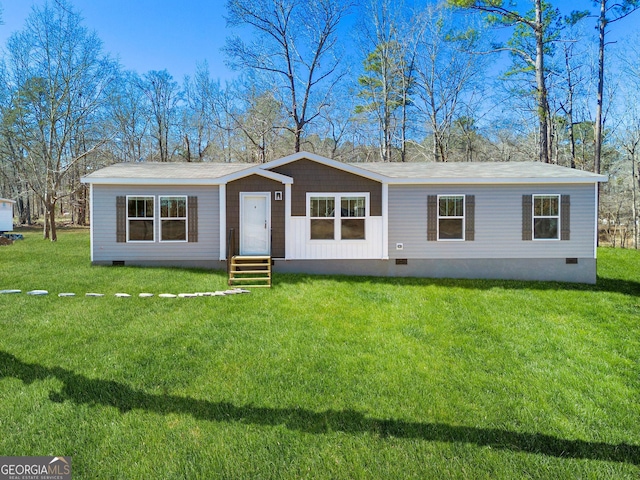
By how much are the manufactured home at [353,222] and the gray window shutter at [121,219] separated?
28 millimetres

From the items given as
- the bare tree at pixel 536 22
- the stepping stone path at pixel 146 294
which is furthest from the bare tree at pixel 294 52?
the stepping stone path at pixel 146 294

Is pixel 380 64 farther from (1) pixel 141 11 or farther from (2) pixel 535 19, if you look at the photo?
(1) pixel 141 11

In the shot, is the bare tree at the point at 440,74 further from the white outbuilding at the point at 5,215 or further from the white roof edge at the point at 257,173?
the white outbuilding at the point at 5,215

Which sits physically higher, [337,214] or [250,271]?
[337,214]

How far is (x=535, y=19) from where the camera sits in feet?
49.7

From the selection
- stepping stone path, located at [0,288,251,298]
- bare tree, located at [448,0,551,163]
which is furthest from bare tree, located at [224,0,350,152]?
stepping stone path, located at [0,288,251,298]

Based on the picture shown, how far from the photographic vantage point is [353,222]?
9.57 m

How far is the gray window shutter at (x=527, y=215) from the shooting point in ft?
31.1

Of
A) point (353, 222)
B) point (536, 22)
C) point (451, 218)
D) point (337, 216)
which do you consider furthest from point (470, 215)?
point (536, 22)

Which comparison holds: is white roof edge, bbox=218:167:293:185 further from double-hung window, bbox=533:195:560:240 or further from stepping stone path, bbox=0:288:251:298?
double-hung window, bbox=533:195:560:240

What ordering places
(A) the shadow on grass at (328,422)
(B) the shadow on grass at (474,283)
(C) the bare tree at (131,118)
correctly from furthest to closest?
(C) the bare tree at (131,118), (B) the shadow on grass at (474,283), (A) the shadow on grass at (328,422)

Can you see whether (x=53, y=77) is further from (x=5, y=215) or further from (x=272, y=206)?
(x=272, y=206)

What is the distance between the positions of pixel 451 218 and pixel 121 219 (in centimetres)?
930

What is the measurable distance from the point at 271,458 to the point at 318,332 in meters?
2.61
